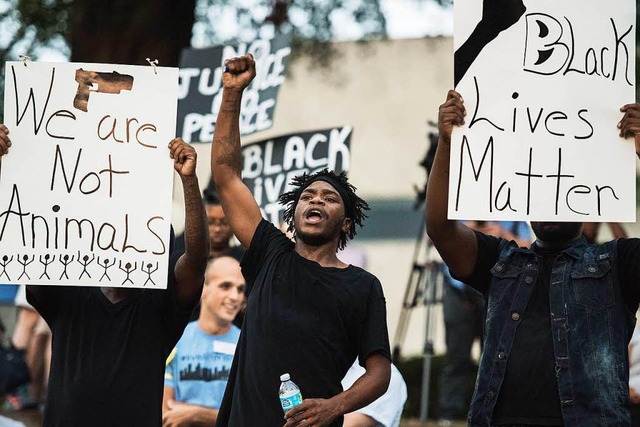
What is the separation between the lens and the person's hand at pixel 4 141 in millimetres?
5316

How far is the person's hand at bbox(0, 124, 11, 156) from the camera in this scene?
532cm

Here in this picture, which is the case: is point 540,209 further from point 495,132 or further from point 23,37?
point 23,37

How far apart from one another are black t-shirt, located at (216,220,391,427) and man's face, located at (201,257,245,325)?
2.19 m

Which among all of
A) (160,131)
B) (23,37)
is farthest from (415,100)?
(160,131)

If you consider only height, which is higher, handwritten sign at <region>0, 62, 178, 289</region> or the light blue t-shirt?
handwritten sign at <region>0, 62, 178, 289</region>

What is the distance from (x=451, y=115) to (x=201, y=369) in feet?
9.03

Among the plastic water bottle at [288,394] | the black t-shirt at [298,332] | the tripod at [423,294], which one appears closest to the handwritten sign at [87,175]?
the black t-shirt at [298,332]

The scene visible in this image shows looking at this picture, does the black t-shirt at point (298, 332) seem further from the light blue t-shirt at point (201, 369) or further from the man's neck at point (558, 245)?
the light blue t-shirt at point (201, 369)

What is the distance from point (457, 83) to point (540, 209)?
592mm

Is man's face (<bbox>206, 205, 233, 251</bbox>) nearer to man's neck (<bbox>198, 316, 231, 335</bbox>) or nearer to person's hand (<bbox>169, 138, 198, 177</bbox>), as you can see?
man's neck (<bbox>198, 316, 231, 335</bbox>)

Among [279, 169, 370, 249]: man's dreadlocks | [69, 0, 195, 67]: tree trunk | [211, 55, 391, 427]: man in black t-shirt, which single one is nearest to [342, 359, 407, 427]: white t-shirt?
[279, 169, 370, 249]: man's dreadlocks

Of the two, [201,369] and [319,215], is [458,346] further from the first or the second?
[319,215]

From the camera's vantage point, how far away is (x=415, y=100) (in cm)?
1223

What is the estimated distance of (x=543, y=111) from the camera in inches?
198
